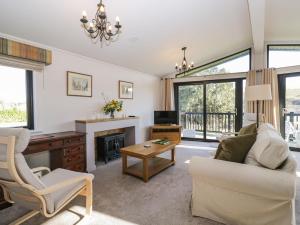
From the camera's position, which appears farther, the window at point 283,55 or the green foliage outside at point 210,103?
the green foliage outside at point 210,103

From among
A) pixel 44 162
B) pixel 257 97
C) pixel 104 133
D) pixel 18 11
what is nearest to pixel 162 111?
pixel 104 133

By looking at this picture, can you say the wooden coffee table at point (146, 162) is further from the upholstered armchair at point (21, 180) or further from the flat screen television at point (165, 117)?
the flat screen television at point (165, 117)

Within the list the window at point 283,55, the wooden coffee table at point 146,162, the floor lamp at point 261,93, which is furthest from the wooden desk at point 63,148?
the window at point 283,55

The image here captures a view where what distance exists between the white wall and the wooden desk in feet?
1.31

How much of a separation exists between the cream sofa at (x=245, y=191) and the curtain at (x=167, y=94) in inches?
167

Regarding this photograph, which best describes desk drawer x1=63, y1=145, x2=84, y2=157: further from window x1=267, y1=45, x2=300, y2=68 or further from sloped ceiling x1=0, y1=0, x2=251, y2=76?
window x1=267, y1=45, x2=300, y2=68

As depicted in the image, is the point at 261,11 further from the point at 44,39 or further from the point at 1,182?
the point at 1,182

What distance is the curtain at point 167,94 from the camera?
6.02 meters

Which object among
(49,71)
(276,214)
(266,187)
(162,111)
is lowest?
(276,214)

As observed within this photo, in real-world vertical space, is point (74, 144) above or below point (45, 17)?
below

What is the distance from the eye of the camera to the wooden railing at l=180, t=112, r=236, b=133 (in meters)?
5.45

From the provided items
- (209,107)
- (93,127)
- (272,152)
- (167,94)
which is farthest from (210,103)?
(272,152)

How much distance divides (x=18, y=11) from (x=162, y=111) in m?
4.31

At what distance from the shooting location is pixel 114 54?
152 inches
